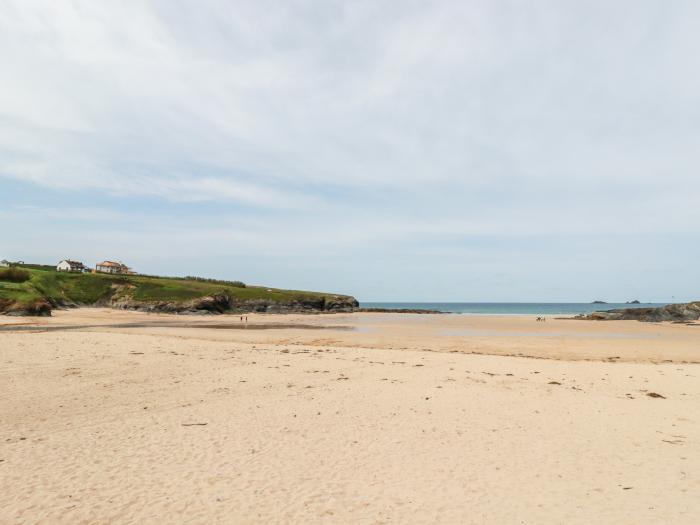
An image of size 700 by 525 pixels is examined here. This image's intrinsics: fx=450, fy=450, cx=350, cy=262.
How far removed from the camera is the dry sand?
717 centimetres

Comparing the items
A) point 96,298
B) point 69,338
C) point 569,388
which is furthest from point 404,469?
point 96,298

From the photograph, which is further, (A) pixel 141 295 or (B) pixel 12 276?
(A) pixel 141 295

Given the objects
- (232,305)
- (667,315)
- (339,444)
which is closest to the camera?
(339,444)

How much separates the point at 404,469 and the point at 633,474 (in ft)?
14.7

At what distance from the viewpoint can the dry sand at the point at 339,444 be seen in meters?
7.17

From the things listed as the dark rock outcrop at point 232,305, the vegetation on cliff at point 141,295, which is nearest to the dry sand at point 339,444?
the dark rock outcrop at point 232,305

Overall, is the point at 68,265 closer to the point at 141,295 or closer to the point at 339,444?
the point at 141,295

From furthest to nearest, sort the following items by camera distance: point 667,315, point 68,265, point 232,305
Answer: point 68,265 → point 232,305 → point 667,315

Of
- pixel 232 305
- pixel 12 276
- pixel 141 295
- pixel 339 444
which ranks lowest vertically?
pixel 339 444

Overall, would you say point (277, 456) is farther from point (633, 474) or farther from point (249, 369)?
point (249, 369)

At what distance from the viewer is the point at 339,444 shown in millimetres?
10211

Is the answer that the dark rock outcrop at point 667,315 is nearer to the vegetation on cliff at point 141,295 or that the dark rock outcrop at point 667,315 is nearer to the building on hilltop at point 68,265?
the vegetation on cliff at point 141,295

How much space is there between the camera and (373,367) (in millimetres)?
20812

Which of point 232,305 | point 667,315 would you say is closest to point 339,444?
point 232,305
